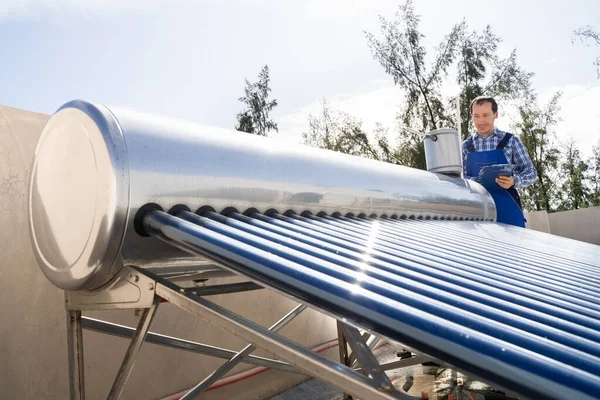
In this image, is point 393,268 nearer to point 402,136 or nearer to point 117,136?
point 117,136

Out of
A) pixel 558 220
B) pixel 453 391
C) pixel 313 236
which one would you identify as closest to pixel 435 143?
pixel 453 391

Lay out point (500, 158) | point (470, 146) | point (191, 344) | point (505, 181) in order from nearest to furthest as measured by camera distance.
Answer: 1. point (191, 344)
2. point (505, 181)
3. point (500, 158)
4. point (470, 146)

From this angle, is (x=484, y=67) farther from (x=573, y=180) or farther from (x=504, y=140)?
(x=504, y=140)

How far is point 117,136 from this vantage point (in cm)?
158

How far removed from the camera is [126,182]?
1544 millimetres

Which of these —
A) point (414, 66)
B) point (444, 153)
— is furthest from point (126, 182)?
point (414, 66)

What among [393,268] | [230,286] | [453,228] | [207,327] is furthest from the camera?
[207,327]

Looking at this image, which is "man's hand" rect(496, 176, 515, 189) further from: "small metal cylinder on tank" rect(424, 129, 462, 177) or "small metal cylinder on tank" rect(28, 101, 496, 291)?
"small metal cylinder on tank" rect(28, 101, 496, 291)

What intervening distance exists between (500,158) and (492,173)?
313mm

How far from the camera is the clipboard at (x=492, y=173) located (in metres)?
4.34


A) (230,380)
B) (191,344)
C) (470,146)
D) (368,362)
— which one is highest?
(470,146)

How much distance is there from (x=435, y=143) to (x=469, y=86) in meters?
22.0

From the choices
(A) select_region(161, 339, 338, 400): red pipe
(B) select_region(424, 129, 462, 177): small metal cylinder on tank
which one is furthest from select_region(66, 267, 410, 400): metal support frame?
(B) select_region(424, 129, 462, 177): small metal cylinder on tank

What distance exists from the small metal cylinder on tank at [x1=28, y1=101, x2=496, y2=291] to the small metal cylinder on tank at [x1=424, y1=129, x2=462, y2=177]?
221 cm
